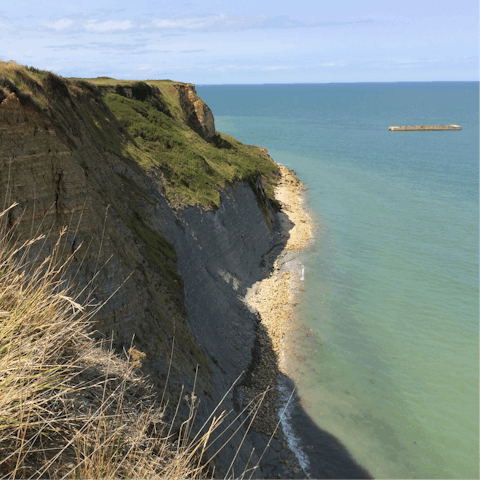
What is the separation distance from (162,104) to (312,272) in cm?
2192

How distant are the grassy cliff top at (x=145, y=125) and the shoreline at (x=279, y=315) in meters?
7.59

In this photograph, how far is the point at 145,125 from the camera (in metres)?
32.2

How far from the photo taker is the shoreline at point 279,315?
19.0m

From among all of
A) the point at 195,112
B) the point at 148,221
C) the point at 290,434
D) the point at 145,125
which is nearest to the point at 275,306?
the point at 290,434

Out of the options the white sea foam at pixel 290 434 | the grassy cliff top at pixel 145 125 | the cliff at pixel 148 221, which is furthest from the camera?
the white sea foam at pixel 290 434

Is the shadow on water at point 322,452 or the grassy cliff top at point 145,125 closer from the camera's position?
the grassy cliff top at point 145,125

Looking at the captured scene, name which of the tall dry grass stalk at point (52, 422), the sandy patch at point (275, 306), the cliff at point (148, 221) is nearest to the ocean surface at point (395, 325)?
the sandy patch at point (275, 306)

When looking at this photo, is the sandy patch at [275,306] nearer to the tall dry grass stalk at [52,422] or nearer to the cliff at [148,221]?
the cliff at [148,221]

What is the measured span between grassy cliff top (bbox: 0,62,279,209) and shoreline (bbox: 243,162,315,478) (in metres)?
7.59

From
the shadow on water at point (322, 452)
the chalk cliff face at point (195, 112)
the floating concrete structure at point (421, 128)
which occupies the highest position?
the floating concrete structure at point (421, 128)

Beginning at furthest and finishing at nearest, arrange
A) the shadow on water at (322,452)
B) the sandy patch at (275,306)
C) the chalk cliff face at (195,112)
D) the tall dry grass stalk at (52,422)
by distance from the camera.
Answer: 1. the chalk cliff face at (195,112)
2. the sandy patch at (275,306)
3. the shadow on water at (322,452)
4. the tall dry grass stalk at (52,422)

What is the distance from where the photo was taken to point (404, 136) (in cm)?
11969

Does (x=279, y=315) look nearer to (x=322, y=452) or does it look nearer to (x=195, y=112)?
(x=322, y=452)

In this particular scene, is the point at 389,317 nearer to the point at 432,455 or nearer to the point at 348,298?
the point at 348,298
